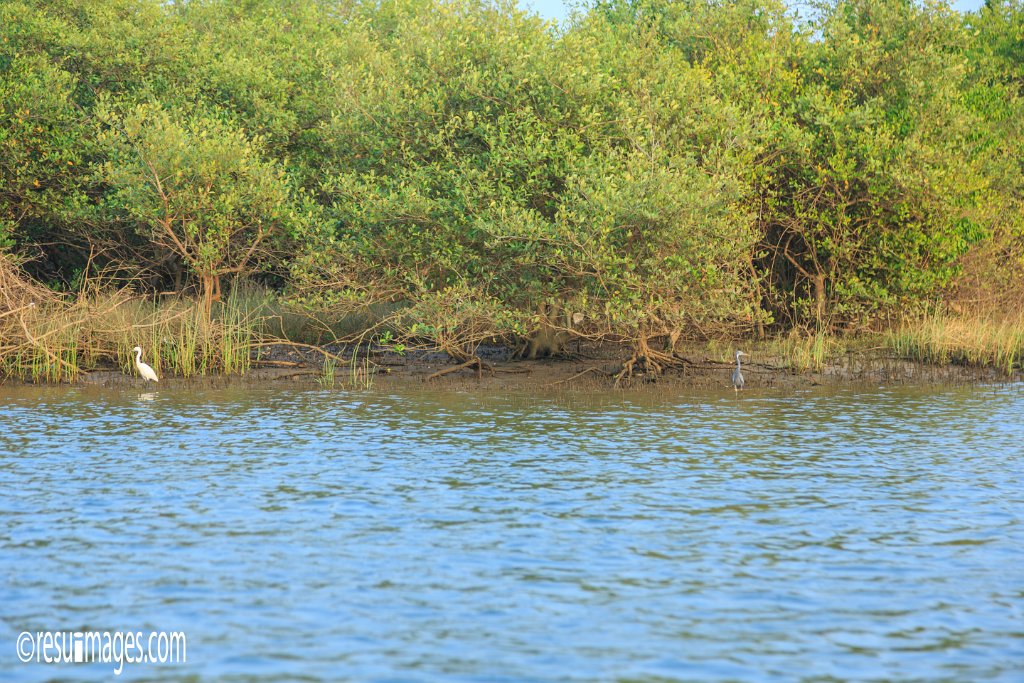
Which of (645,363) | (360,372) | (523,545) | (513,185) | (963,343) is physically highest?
(513,185)

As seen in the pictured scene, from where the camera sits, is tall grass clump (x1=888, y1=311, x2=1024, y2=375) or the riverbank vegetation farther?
tall grass clump (x1=888, y1=311, x2=1024, y2=375)

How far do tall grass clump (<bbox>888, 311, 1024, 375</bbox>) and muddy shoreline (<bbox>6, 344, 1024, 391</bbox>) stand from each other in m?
0.29

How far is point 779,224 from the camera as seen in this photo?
30.5 meters

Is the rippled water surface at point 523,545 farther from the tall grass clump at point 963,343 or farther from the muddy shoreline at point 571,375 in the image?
the tall grass clump at point 963,343

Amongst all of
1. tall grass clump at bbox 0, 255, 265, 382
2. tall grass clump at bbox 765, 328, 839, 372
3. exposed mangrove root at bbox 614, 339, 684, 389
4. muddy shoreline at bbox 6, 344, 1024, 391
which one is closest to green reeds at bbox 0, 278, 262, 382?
tall grass clump at bbox 0, 255, 265, 382

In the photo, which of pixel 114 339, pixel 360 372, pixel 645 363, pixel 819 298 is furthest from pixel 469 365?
pixel 819 298

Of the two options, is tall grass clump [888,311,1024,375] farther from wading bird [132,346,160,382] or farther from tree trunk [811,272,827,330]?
wading bird [132,346,160,382]

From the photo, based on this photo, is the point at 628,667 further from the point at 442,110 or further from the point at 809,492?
the point at 442,110

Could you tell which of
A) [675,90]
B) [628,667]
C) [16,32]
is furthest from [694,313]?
[16,32]

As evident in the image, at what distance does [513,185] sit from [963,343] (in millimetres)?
12107

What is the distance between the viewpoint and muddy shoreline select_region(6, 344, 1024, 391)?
27312 mm

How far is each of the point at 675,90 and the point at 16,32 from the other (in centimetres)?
1882

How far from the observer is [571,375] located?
28406 mm

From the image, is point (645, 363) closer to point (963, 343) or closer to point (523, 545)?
point (963, 343)
